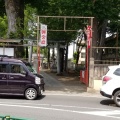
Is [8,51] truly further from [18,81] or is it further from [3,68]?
[18,81]

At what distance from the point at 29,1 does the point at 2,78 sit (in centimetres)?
1053

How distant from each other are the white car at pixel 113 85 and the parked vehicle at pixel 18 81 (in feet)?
10.5

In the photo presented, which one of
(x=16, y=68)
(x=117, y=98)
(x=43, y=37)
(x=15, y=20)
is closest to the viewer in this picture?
(x=117, y=98)

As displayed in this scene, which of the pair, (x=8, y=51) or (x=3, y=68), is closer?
(x=3, y=68)

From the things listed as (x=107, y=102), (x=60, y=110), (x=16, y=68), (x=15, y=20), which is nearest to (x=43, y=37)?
(x=15, y=20)

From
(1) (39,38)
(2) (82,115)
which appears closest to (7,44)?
(1) (39,38)

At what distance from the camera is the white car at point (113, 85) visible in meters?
13.4

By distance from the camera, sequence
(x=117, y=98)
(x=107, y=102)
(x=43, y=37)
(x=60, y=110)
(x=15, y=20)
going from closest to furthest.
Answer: (x=60, y=110) → (x=117, y=98) → (x=107, y=102) → (x=43, y=37) → (x=15, y=20)

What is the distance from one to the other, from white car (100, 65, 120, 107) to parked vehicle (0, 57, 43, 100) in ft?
10.5

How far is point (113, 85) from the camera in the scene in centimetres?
1341

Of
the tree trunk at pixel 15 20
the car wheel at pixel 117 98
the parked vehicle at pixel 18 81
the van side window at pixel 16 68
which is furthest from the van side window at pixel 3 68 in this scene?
the tree trunk at pixel 15 20

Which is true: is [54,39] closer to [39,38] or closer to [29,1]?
[29,1]

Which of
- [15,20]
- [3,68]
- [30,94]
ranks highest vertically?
[15,20]

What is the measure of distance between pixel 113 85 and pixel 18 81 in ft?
14.2
